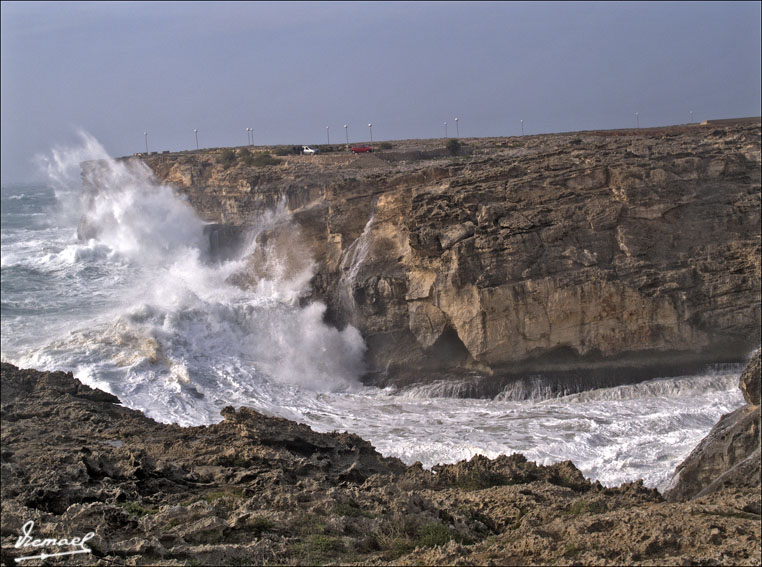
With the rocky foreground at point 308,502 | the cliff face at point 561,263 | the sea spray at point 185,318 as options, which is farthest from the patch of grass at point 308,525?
the cliff face at point 561,263

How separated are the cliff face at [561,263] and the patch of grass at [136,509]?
480 inches

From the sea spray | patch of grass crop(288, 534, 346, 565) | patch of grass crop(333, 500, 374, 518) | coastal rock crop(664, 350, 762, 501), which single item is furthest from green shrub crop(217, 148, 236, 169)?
patch of grass crop(288, 534, 346, 565)

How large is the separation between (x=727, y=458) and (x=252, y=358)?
14077 mm

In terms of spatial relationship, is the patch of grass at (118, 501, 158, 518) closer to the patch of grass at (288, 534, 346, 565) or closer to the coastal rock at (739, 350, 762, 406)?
the patch of grass at (288, 534, 346, 565)

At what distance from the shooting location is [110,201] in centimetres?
2848

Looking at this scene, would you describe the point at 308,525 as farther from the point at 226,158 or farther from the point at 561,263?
the point at 226,158

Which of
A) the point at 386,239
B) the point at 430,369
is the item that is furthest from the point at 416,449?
the point at 386,239

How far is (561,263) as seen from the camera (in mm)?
18281

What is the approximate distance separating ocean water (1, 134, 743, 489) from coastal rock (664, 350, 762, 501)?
1880 mm

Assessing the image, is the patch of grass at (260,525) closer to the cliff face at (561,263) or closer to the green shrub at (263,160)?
the cliff face at (561,263)

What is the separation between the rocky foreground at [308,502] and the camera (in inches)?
231

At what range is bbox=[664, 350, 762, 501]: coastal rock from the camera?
28.0 ft

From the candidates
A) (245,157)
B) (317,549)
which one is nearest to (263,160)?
(245,157)

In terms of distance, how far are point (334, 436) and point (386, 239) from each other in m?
10.6
